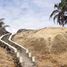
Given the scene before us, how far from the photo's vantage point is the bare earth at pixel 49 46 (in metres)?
26.6

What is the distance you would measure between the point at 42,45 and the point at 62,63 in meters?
5.96

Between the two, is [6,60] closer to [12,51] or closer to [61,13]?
[12,51]

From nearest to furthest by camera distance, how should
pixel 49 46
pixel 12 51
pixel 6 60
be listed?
pixel 6 60, pixel 12 51, pixel 49 46

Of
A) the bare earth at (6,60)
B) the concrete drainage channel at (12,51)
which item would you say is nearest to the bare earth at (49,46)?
the concrete drainage channel at (12,51)

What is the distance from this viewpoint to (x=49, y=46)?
1222 inches

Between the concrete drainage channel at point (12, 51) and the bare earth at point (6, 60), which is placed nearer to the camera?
the bare earth at point (6, 60)

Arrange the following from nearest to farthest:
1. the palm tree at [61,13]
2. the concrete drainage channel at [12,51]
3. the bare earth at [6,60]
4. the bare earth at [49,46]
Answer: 1. the bare earth at [6,60]
2. the concrete drainage channel at [12,51]
3. the bare earth at [49,46]
4. the palm tree at [61,13]

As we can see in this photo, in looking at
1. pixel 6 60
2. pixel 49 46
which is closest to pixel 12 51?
pixel 6 60

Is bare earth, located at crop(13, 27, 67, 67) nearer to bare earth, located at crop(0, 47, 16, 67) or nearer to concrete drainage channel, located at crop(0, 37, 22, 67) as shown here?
concrete drainage channel, located at crop(0, 37, 22, 67)

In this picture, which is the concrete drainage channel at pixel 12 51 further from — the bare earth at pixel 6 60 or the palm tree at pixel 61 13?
the palm tree at pixel 61 13

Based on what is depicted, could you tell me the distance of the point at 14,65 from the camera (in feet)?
71.9

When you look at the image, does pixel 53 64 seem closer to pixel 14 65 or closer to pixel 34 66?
pixel 34 66

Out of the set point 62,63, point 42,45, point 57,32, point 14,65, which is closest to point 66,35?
point 57,32

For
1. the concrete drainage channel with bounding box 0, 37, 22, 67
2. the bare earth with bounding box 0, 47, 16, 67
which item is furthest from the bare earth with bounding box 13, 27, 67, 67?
the bare earth with bounding box 0, 47, 16, 67
